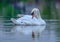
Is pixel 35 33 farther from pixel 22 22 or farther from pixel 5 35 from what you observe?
pixel 22 22

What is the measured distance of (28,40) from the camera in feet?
42.5

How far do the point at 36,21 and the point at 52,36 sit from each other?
4.69 meters

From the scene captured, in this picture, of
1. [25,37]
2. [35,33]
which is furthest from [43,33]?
[25,37]

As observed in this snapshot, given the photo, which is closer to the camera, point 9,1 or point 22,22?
point 22,22

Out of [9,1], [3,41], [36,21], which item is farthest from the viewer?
[9,1]

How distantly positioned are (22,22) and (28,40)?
587cm

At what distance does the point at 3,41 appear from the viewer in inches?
501

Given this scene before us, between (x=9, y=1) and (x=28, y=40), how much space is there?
3463 centimetres

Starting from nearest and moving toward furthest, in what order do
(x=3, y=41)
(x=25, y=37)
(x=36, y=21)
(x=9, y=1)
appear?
(x=3, y=41) → (x=25, y=37) → (x=36, y=21) → (x=9, y=1)

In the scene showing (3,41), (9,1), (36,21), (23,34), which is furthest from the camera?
(9,1)

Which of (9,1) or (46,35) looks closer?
(46,35)

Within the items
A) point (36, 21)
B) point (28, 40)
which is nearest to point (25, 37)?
point (28, 40)

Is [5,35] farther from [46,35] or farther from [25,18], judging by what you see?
[25,18]

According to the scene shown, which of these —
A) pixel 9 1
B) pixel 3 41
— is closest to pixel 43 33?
pixel 3 41
